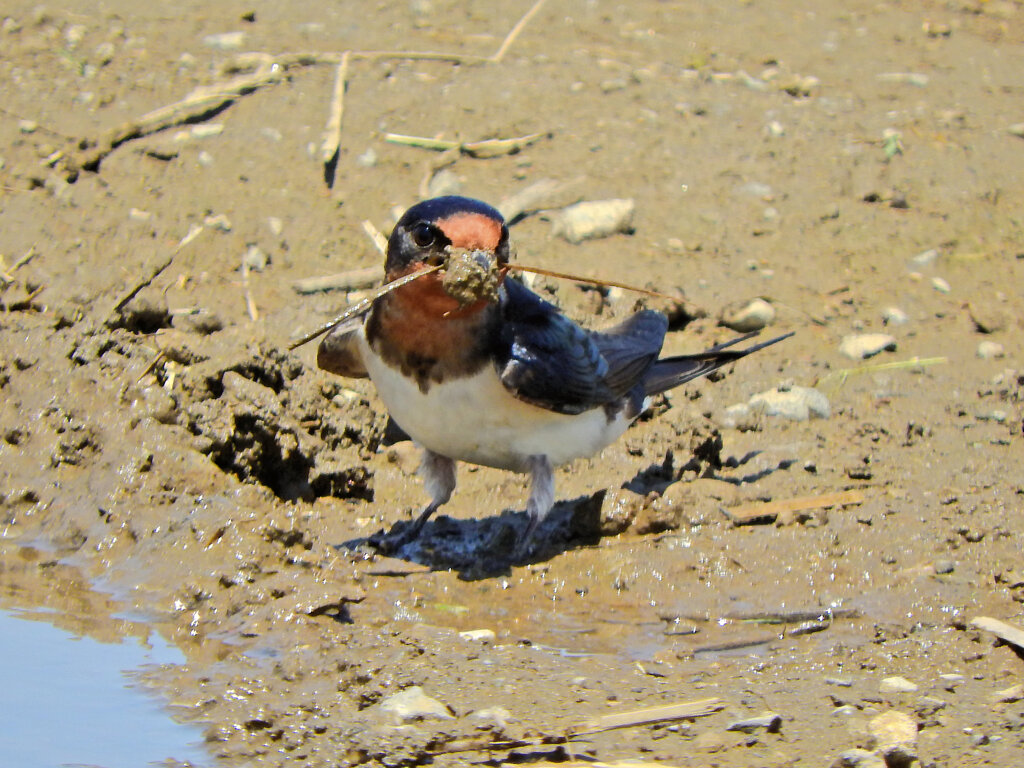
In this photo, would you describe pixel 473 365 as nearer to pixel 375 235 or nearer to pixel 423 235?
pixel 423 235

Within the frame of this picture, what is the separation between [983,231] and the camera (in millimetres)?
7672

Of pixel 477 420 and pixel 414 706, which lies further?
pixel 477 420

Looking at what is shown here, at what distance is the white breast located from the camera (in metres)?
4.56

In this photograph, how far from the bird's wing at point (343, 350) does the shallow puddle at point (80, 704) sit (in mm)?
1366

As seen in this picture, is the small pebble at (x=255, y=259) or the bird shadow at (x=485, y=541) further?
the small pebble at (x=255, y=259)

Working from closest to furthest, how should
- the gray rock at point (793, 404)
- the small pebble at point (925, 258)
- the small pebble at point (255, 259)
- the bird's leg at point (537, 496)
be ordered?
the bird's leg at point (537, 496), the gray rock at point (793, 404), the small pebble at point (255, 259), the small pebble at point (925, 258)

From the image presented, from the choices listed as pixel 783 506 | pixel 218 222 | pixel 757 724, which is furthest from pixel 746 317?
pixel 757 724

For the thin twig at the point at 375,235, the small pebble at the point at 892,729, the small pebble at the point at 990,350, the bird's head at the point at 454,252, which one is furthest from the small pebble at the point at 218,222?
the small pebble at the point at 892,729

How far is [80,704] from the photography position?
359cm

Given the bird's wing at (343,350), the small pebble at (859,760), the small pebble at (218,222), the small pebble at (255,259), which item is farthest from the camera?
the small pebble at (218,222)

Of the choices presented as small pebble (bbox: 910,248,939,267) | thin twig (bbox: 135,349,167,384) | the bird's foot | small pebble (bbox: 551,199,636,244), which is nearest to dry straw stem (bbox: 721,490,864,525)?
the bird's foot

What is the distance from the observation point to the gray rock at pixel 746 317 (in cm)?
686

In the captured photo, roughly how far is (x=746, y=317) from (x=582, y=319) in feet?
2.94

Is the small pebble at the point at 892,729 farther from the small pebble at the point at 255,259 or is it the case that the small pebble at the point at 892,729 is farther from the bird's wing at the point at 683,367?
the small pebble at the point at 255,259
